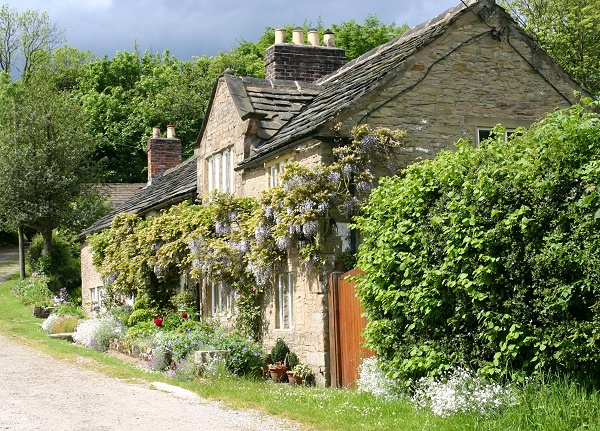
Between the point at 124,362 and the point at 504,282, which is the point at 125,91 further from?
the point at 504,282

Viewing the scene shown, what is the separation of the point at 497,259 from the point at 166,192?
1648 centimetres

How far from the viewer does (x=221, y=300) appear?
58.4 feet

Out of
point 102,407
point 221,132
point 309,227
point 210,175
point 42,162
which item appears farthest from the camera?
point 42,162

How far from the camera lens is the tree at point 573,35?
3144cm

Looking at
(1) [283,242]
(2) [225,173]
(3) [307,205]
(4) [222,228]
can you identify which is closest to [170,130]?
(2) [225,173]

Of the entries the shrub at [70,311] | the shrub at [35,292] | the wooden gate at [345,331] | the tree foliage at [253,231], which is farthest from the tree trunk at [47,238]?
the wooden gate at [345,331]

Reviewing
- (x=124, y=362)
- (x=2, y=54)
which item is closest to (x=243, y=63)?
(x=2, y=54)

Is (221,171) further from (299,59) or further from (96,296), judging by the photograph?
(96,296)

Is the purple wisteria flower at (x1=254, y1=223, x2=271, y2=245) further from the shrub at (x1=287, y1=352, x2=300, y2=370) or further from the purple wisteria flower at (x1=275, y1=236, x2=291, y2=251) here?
the shrub at (x1=287, y1=352, x2=300, y2=370)

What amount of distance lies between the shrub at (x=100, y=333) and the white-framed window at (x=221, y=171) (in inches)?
177

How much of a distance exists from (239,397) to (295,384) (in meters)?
3.04

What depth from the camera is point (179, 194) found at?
21.1m

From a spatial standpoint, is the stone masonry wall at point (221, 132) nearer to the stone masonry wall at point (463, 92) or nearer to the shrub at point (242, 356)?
the stone masonry wall at point (463, 92)

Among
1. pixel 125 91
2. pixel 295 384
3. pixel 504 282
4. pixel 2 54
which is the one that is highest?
pixel 2 54
